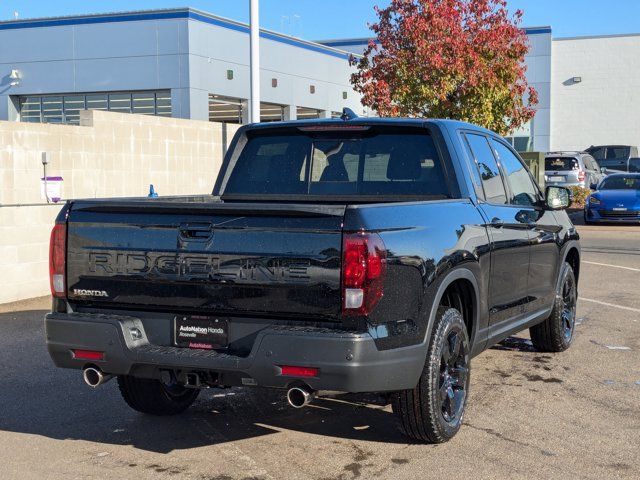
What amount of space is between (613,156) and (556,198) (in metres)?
31.8

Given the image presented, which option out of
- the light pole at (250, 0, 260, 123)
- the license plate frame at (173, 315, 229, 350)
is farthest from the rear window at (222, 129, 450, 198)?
the light pole at (250, 0, 260, 123)

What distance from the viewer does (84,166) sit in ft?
45.9

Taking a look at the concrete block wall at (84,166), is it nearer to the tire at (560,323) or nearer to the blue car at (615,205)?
the tire at (560,323)

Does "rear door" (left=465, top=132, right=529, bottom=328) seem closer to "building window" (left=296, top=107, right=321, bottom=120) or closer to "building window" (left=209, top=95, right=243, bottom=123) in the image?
"building window" (left=209, top=95, right=243, bottom=123)

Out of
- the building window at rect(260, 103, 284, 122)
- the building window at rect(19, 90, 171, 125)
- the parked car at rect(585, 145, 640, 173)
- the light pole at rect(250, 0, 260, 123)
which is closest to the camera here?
the light pole at rect(250, 0, 260, 123)

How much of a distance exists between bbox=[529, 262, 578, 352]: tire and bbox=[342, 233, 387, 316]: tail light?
11.9 feet

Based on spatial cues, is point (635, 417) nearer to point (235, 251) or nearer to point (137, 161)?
point (235, 251)

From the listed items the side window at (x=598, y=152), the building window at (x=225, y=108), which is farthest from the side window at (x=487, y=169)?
the side window at (x=598, y=152)

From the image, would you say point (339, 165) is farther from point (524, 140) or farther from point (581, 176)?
point (524, 140)

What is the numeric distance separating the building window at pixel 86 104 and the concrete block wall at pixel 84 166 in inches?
570

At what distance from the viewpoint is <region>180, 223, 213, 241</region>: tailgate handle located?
4922 mm

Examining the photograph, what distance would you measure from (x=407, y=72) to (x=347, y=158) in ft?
57.8

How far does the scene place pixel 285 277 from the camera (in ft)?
15.6

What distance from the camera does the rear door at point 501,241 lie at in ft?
20.8
